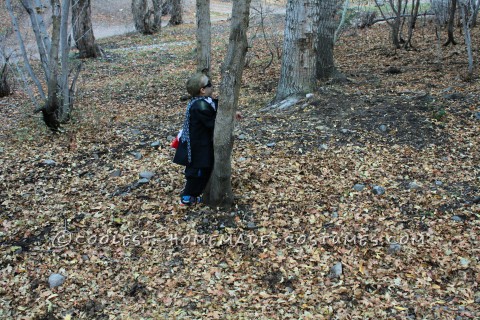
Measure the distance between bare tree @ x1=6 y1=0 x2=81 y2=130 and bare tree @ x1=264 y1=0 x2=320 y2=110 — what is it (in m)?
3.21

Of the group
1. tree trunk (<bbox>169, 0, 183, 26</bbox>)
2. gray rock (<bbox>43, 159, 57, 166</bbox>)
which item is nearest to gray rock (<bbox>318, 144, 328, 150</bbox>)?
gray rock (<bbox>43, 159, 57, 166</bbox>)

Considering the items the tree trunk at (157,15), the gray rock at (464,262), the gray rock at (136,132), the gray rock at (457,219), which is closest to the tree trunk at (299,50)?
the gray rock at (136,132)

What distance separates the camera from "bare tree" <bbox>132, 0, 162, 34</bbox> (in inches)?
731

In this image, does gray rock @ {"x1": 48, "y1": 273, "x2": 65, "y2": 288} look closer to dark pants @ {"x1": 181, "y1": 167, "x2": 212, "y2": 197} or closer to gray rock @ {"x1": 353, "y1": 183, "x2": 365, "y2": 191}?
dark pants @ {"x1": 181, "y1": 167, "x2": 212, "y2": 197}

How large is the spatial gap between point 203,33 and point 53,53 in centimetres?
246

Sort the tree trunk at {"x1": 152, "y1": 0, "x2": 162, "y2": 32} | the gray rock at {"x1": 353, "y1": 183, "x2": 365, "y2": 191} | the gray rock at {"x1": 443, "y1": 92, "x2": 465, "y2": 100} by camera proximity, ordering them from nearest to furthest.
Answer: the gray rock at {"x1": 353, "y1": 183, "x2": 365, "y2": 191}
the gray rock at {"x1": 443, "y1": 92, "x2": 465, "y2": 100}
the tree trunk at {"x1": 152, "y1": 0, "x2": 162, "y2": 32}

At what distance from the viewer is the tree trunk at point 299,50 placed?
20.5 feet

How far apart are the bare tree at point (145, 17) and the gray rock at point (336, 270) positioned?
56.2 feet

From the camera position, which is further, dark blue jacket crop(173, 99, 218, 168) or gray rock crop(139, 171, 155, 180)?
gray rock crop(139, 171, 155, 180)

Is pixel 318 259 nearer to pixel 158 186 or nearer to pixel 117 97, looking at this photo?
pixel 158 186

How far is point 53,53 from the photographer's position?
245 inches

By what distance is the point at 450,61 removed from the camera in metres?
8.59

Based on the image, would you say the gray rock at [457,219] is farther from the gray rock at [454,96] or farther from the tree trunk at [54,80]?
the tree trunk at [54,80]

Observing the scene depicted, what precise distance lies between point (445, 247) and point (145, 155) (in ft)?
12.0
